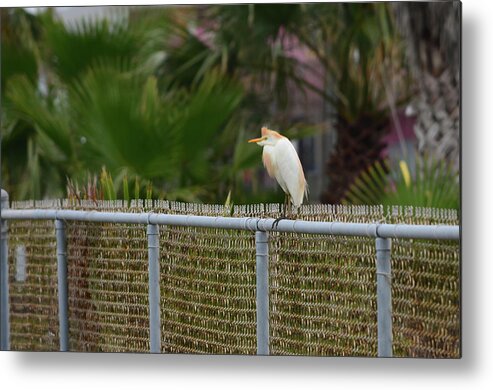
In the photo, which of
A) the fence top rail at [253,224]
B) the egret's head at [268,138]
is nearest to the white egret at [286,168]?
the egret's head at [268,138]

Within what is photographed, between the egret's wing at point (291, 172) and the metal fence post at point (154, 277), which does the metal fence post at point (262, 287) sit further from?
the metal fence post at point (154, 277)

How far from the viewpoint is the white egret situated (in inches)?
195

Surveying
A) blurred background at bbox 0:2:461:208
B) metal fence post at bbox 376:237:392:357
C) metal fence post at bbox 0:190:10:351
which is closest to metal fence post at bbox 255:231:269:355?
blurred background at bbox 0:2:461:208

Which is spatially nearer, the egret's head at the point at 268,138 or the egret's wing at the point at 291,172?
the egret's wing at the point at 291,172

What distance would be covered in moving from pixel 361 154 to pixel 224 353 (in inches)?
38.3

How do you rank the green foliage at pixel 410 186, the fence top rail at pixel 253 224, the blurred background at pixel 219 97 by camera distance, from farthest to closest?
the blurred background at pixel 219 97 → the green foliage at pixel 410 186 → the fence top rail at pixel 253 224

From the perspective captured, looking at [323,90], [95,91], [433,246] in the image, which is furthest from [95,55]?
[433,246]

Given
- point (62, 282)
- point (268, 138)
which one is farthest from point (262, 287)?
point (62, 282)

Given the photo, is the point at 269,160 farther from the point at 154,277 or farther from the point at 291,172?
the point at 154,277

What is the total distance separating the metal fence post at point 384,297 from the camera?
4680 mm

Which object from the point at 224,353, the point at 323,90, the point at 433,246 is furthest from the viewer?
the point at 323,90

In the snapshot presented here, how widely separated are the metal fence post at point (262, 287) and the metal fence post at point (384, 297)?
460mm

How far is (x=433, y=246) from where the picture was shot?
4.64 m

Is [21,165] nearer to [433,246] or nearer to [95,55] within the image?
[95,55]
